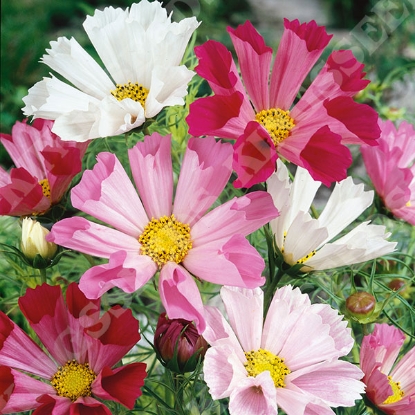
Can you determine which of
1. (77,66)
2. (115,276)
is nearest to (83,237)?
(115,276)

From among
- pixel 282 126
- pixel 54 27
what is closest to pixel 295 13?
pixel 54 27

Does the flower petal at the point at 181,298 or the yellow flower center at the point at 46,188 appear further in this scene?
the yellow flower center at the point at 46,188

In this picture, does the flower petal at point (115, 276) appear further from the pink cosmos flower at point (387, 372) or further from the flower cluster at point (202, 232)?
the pink cosmos flower at point (387, 372)

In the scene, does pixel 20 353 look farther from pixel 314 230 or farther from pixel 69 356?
pixel 314 230

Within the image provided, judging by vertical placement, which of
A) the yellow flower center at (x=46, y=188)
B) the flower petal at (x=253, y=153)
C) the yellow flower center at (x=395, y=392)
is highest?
→ the flower petal at (x=253, y=153)

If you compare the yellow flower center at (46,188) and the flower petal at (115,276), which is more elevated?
the flower petal at (115,276)

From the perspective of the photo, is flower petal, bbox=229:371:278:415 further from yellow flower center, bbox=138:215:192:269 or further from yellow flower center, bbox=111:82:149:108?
yellow flower center, bbox=111:82:149:108

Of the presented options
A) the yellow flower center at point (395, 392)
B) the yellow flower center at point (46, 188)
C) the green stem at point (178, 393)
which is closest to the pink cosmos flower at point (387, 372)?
the yellow flower center at point (395, 392)

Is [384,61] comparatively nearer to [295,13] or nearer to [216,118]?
[295,13]
